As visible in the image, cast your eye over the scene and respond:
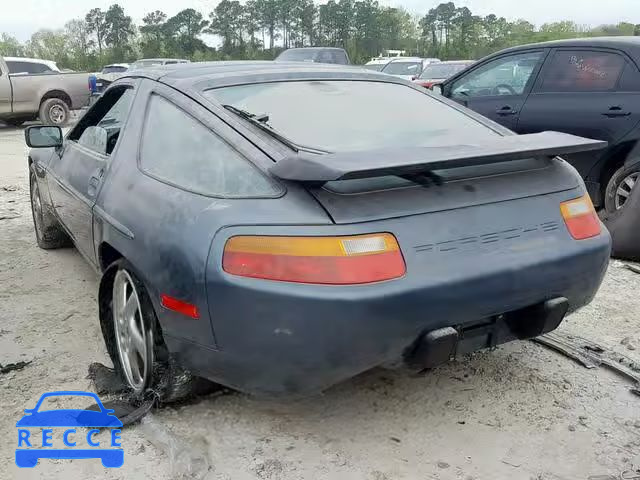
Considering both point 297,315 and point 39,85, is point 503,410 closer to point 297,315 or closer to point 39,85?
point 297,315

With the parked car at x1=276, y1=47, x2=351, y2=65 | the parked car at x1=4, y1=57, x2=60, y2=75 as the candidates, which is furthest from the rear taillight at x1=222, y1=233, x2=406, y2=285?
the parked car at x1=276, y1=47, x2=351, y2=65

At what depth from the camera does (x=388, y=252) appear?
1.99m

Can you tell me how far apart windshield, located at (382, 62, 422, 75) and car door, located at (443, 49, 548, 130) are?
12.7 metres

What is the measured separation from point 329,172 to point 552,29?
75.4 m

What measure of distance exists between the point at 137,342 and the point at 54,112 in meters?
12.6

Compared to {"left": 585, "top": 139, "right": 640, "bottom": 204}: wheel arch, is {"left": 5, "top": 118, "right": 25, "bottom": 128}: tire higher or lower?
lower

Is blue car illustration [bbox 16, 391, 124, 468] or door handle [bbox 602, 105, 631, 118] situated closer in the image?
blue car illustration [bbox 16, 391, 124, 468]

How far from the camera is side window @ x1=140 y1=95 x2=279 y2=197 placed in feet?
7.14

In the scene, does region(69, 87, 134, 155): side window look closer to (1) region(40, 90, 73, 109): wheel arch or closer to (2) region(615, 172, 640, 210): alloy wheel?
(2) region(615, 172, 640, 210): alloy wheel

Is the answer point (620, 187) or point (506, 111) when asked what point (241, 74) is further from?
point (506, 111)

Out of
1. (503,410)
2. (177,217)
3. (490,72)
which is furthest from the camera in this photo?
(490,72)

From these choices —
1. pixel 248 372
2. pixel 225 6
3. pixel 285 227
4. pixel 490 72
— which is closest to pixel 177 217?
pixel 285 227

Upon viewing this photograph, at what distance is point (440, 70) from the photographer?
48.2 ft

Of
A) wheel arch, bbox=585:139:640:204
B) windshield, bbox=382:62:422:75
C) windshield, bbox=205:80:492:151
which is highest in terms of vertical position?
windshield, bbox=382:62:422:75
